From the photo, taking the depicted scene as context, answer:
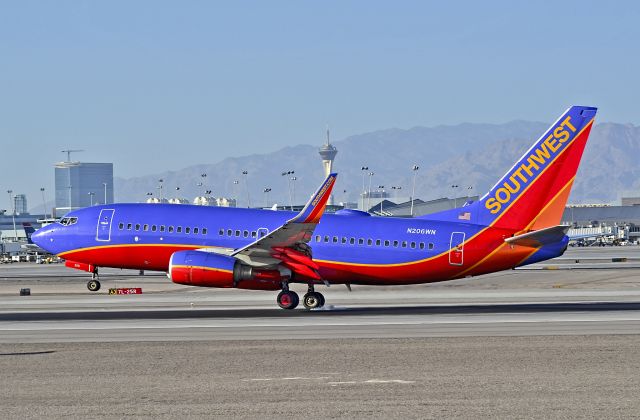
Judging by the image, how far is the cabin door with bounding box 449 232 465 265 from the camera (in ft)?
148

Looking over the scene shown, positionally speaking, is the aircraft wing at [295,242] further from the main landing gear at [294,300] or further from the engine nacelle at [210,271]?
the main landing gear at [294,300]

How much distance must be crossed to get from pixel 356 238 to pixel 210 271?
21.6ft

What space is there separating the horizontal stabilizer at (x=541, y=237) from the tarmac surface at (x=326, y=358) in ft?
8.74

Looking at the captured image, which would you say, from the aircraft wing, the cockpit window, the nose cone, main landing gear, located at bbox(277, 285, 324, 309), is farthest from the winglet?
the nose cone

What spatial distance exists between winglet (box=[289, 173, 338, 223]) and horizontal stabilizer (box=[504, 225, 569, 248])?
8022 mm

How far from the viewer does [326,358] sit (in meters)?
28.1

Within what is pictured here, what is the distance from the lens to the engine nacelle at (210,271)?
4338cm

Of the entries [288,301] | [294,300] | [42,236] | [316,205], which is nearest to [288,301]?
[288,301]

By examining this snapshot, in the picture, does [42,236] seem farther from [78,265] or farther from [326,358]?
[326,358]

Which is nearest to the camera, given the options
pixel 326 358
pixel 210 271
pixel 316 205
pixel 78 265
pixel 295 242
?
pixel 326 358

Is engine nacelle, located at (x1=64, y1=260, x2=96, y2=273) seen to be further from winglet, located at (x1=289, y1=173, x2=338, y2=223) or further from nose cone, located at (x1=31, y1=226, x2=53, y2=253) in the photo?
winglet, located at (x1=289, y1=173, x2=338, y2=223)

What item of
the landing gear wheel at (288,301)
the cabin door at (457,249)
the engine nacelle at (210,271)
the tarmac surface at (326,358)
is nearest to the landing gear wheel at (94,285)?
the tarmac surface at (326,358)

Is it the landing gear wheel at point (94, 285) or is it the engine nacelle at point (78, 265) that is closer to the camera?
the engine nacelle at point (78, 265)

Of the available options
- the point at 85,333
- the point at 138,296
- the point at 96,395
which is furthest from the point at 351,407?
the point at 138,296
